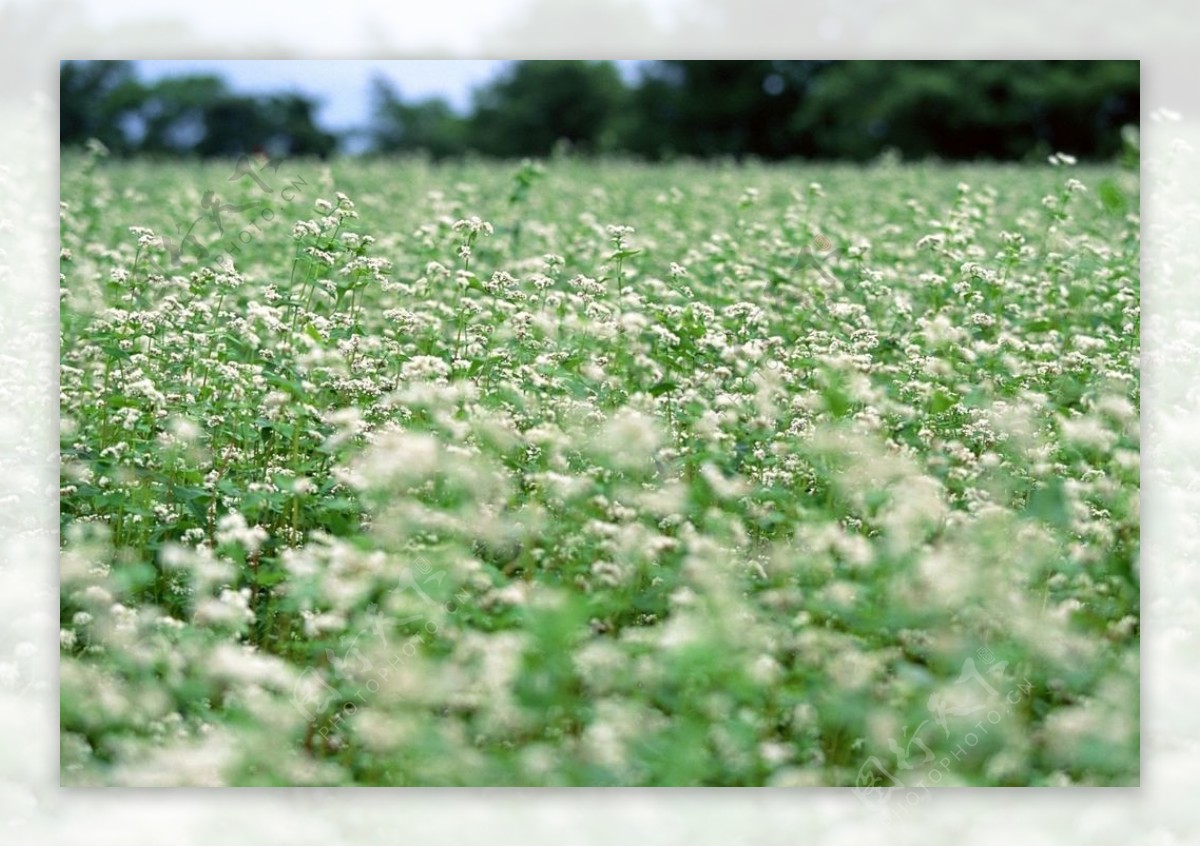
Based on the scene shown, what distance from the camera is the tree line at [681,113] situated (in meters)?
8.24

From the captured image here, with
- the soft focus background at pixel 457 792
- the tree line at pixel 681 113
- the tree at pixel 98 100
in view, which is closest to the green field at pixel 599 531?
the soft focus background at pixel 457 792

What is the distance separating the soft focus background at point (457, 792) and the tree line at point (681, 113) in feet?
2.33

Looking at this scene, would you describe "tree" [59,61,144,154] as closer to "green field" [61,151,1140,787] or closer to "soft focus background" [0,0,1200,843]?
"soft focus background" [0,0,1200,843]

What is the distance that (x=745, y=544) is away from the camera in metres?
4.19

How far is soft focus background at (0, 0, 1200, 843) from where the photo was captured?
3826 mm

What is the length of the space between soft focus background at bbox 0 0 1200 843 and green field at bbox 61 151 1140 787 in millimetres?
79

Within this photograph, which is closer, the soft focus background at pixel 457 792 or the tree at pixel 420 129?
the soft focus background at pixel 457 792

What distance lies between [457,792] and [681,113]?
10.3 meters

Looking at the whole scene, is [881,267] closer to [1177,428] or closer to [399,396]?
[1177,428]

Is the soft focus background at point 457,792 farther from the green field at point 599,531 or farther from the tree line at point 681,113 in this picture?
the tree line at point 681,113

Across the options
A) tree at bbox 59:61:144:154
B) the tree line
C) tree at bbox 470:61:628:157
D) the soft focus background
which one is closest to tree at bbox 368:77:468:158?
the tree line

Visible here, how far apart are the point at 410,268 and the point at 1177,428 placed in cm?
330

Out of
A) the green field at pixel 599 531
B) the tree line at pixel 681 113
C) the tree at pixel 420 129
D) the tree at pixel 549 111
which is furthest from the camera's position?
the tree at pixel 420 129

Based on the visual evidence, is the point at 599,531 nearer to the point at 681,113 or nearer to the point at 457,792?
the point at 457,792
